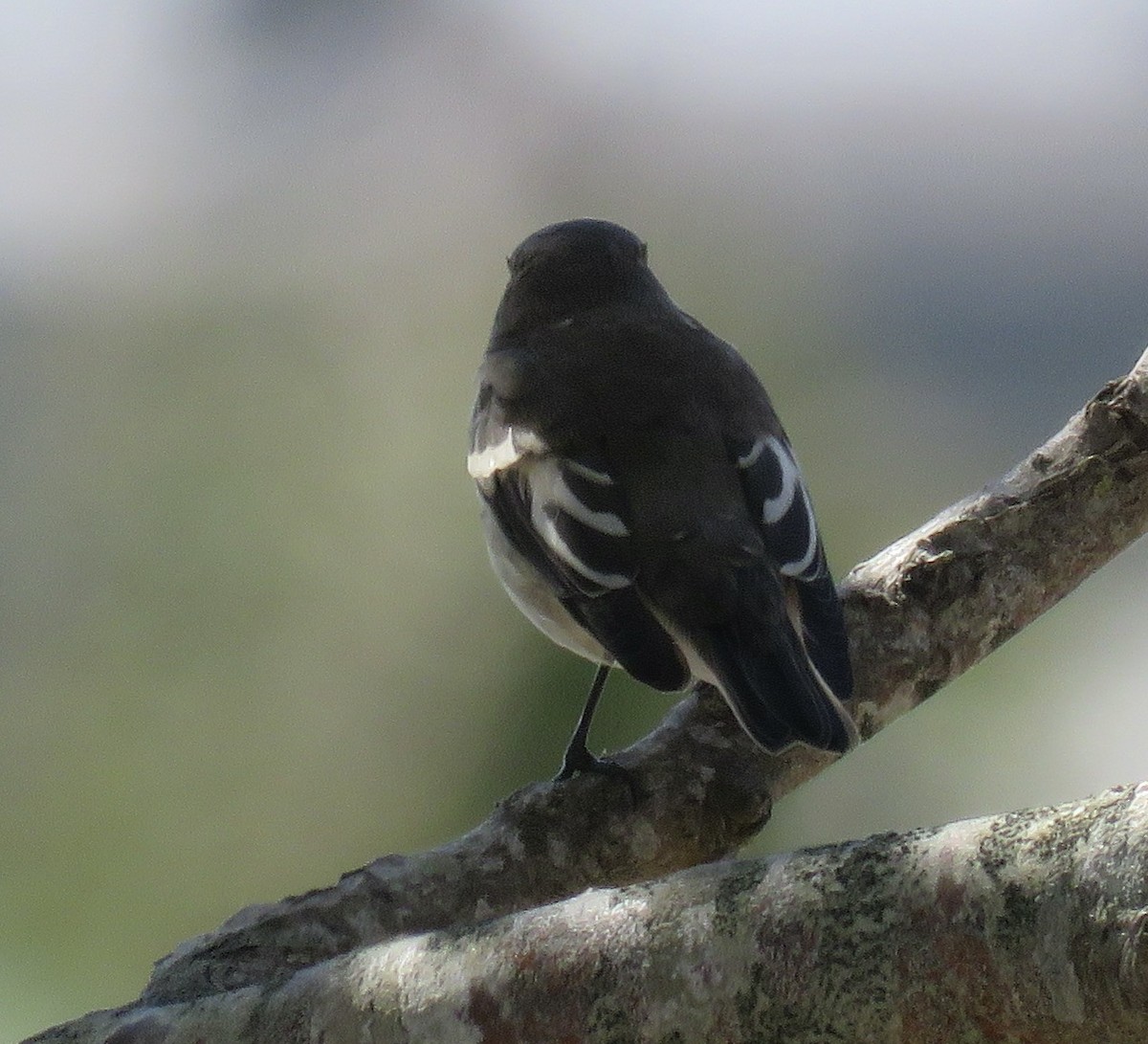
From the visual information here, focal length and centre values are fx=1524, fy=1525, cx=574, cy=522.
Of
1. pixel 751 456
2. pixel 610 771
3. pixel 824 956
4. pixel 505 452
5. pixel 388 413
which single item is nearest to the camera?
pixel 824 956

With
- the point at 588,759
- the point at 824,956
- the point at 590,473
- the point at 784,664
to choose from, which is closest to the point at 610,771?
the point at 588,759

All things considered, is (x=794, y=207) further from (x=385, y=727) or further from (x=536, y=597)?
(x=536, y=597)

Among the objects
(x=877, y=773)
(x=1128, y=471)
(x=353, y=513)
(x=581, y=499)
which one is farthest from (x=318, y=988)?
(x=353, y=513)

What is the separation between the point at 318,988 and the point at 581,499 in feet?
3.80

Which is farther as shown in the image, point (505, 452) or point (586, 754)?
point (505, 452)

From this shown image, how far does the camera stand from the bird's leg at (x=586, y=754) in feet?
7.03

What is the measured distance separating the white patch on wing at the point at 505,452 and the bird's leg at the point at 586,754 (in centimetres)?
40

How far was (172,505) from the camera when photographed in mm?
8023

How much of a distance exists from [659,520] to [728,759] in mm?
382

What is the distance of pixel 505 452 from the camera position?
270 cm

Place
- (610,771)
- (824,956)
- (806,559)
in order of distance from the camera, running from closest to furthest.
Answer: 1. (824,956)
2. (610,771)
3. (806,559)

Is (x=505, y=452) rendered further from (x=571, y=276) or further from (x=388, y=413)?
(x=388, y=413)

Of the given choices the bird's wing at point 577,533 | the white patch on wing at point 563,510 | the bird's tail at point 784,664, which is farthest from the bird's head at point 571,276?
the bird's tail at point 784,664

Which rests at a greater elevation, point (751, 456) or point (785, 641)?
point (751, 456)
